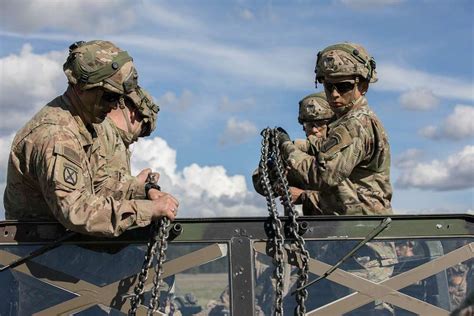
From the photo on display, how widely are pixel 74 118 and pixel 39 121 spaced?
19 cm

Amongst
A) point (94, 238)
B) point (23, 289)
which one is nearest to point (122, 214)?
point (94, 238)

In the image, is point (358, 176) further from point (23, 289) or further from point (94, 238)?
point (23, 289)

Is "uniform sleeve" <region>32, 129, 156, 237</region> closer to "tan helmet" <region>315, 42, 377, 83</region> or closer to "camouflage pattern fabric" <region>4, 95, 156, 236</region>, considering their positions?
"camouflage pattern fabric" <region>4, 95, 156, 236</region>

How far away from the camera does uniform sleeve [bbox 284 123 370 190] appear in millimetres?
4512

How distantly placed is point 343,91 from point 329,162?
Result: 26.4 inches

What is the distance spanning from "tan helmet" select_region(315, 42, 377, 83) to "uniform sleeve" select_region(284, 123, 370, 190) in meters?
0.48

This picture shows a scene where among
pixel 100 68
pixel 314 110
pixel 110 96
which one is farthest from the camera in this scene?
pixel 314 110

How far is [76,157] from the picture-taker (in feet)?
13.3

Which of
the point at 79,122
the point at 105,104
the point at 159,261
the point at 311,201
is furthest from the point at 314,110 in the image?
the point at 159,261

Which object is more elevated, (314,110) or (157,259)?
(314,110)

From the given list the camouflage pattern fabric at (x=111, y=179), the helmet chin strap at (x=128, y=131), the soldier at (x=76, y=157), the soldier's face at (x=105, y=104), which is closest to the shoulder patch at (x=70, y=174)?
the soldier at (x=76, y=157)

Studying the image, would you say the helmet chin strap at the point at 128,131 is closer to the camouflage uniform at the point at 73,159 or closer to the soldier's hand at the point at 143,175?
the soldier's hand at the point at 143,175

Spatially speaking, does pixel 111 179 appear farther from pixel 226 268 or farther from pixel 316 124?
pixel 316 124

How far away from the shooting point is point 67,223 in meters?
3.89
